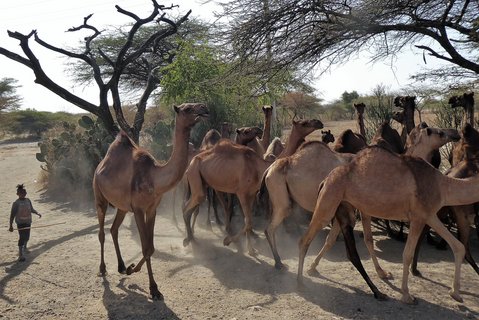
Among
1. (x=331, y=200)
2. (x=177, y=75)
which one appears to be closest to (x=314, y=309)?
(x=331, y=200)

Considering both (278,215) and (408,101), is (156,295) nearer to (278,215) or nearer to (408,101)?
(278,215)

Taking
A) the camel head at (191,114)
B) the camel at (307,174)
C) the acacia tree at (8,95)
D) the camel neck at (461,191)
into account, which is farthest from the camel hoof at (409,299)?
the acacia tree at (8,95)

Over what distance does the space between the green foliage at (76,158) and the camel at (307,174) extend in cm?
749

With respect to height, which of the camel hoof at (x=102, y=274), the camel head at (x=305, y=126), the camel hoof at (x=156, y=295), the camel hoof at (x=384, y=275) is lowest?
the camel hoof at (x=102, y=274)

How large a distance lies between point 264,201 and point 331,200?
14.2 feet

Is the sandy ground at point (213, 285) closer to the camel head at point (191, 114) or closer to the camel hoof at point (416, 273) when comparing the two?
the camel hoof at point (416, 273)

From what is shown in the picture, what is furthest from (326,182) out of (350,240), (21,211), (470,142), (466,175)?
(21,211)

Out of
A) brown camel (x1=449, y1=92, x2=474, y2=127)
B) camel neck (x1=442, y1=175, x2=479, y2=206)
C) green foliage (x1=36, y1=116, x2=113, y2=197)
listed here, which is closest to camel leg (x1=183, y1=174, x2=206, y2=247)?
camel neck (x1=442, y1=175, x2=479, y2=206)

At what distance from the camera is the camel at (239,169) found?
25.0 feet

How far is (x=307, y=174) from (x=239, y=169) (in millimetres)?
1613

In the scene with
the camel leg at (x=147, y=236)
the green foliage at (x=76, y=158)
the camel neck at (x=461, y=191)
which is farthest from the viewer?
the green foliage at (x=76, y=158)

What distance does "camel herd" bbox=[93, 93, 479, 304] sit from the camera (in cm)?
508

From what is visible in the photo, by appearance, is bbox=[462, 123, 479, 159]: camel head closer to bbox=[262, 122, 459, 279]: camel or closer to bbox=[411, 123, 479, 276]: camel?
bbox=[411, 123, 479, 276]: camel

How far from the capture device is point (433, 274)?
19.8 ft
